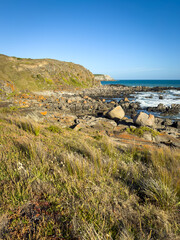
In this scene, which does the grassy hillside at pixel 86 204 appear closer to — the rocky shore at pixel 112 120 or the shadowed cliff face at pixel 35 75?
the rocky shore at pixel 112 120

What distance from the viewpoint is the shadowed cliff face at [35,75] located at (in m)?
32.9

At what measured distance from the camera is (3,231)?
5.89ft

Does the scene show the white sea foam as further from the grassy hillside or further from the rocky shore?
the grassy hillside

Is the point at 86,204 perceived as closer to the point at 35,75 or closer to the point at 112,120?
the point at 112,120

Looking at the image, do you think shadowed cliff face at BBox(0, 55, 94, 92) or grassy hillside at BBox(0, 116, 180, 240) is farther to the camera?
shadowed cliff face at BBox(0, 55, 94, 92)

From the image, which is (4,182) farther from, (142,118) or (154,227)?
(142,118)

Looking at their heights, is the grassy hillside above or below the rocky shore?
above

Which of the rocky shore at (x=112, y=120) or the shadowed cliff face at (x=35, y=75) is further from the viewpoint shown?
the shadowed cliff face at (x=35, y=75)

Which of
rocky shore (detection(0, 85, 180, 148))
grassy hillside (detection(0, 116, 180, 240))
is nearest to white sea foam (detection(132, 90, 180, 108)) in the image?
rocky shore (detection(0, 85, 180, 148))

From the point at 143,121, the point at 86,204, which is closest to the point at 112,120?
the point at 143,121

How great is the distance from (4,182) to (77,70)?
5913 centimetres

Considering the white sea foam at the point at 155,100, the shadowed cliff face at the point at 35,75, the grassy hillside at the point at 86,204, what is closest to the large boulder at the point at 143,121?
the grassy hillside at the point at 86,204

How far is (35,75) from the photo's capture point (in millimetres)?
40562

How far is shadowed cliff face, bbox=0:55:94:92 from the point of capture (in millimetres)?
32875
